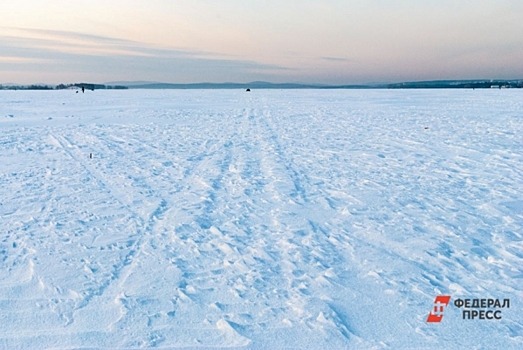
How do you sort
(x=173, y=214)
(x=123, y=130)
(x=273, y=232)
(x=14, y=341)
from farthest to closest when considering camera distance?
(x=123, y=130)
(x=173, y=214)
(x=273, y=232)
(x=14, y=341)

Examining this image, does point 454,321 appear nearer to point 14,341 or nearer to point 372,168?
point 14,341

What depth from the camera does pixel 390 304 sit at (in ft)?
12.6

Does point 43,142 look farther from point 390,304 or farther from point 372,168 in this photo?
point 390,304

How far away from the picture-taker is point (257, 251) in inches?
194

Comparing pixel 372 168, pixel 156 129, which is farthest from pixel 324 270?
pixel 156 129

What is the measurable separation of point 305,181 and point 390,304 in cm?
447

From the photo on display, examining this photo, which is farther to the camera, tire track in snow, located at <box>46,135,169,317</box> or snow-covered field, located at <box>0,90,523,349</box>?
tire track in snow, located at <box>46,135,169,317</box>

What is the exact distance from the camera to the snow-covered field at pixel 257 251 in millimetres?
3463

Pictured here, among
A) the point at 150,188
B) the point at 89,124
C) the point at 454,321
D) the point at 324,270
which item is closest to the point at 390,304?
the point at 454,321

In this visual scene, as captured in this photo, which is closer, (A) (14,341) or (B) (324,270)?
(A) (14,341)

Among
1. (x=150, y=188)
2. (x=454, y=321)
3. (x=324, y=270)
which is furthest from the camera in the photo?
(x=150, y=188)

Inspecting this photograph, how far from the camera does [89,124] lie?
727 inches

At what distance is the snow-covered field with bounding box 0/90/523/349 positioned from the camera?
3.46 m

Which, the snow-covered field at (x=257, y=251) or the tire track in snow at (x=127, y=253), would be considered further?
the tire track in snow at (x=127, y=253)
